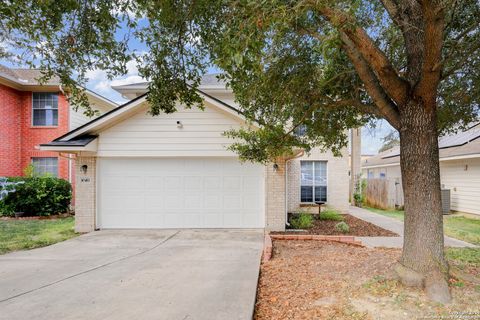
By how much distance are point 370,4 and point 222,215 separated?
7.12m

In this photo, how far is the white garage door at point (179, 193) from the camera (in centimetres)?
1039

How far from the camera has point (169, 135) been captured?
405 inches

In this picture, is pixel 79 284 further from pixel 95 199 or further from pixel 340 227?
pixel 340 227

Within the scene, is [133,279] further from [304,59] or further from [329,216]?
[329,216]

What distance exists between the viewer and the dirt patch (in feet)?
13.6

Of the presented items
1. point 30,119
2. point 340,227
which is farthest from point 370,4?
point 30,119

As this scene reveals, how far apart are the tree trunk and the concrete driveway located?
243cm

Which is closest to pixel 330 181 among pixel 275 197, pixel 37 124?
pixel 275 197

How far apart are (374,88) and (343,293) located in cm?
321

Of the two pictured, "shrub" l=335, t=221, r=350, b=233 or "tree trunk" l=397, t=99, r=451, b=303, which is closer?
"tree trunk" l=397, t=99, r=451, b=303

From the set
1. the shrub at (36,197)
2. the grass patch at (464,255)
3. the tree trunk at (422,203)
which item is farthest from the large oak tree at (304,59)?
the shrub at (36,197)

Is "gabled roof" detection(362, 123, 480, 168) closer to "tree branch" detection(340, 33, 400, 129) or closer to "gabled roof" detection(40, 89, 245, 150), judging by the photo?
"gabled roof" detection(40, 89, 245, 150)

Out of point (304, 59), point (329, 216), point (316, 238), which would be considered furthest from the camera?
point (329, 216)

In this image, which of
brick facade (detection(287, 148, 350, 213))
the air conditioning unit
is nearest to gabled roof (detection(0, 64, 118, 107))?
brick facade (detection(287, 148, 350, 213))
